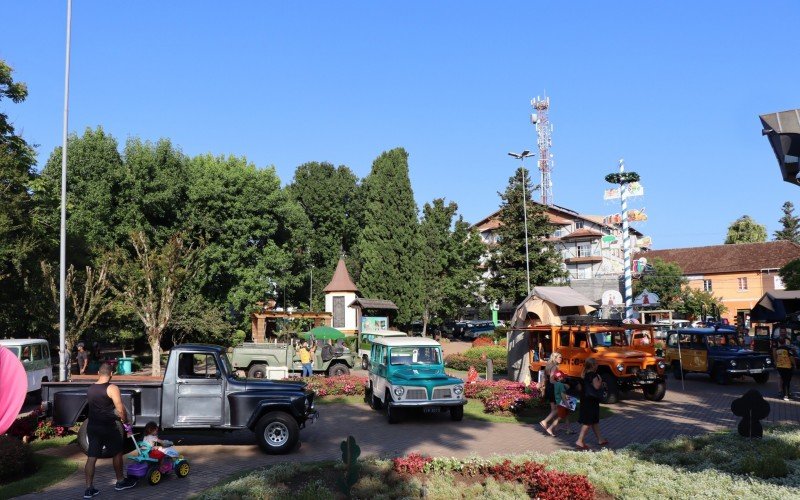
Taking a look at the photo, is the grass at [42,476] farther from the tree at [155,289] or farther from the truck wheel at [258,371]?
the tree at [155,289]

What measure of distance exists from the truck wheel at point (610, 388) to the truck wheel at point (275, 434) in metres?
9.76

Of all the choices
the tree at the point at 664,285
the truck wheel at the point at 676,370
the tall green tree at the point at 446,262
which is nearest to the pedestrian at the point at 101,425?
the truck wheel at the point at 676,370

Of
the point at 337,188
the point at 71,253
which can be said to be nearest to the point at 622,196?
the point at 71,253

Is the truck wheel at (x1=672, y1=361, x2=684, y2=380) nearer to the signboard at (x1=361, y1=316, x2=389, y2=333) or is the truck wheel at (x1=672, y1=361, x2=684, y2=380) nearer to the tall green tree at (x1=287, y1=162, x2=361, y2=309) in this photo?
the signboard at (x1=361, y1=316, x2=389, y2=333)

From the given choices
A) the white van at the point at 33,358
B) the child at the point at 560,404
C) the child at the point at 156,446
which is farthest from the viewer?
the white van at the point at 33,358

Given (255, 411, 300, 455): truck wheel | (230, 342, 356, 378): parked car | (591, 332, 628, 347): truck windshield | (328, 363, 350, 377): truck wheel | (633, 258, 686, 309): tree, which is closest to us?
(255, 411, 300, 455): truck wheel

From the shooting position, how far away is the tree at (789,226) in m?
90.3

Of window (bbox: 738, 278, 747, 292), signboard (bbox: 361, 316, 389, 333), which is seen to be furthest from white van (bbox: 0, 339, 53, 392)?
window (bbox: 738, 278, 747, 292)

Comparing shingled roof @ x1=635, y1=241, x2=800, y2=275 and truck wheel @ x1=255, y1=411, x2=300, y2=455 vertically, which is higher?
shingled roof @ x1=635, y1=241, x2=800, y2=275

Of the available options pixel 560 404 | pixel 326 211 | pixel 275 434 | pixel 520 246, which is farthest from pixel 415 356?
pixel 326 211

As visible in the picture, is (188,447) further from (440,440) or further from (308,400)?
(440,440)

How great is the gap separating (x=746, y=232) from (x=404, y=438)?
8331 centimetres

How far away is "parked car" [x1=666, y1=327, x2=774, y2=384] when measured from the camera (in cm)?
2102

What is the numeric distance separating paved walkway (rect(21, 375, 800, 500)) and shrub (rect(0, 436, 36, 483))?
31.6 inches
